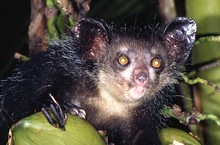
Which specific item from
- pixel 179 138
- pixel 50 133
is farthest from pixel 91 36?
pixel 50 133

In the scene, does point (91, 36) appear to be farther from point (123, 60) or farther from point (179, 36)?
point (179, 36)

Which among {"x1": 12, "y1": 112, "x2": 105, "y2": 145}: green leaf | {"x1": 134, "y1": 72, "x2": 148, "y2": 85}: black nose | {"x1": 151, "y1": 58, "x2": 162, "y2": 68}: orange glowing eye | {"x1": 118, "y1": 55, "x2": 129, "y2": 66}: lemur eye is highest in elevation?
{"x1": 118, "y1": 55, "x2": 129, "y2": 66}: lemur eye

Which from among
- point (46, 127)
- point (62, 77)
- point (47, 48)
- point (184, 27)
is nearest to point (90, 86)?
point (62, 77)

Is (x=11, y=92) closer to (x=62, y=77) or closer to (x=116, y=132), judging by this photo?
(x=62, y=77)

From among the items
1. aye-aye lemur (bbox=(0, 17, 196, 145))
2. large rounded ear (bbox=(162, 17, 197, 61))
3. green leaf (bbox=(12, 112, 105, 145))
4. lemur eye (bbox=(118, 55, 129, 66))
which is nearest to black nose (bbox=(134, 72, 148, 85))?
aye-aye lemur (bbox=(0, 17, 196, 145))

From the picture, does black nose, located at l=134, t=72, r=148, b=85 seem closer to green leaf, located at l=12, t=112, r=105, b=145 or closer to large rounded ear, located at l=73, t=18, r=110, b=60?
large rounded ear, located at l=73, t=18, r=110, b=60

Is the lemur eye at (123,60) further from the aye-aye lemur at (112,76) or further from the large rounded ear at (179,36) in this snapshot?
the large rounded ear at (179,36)

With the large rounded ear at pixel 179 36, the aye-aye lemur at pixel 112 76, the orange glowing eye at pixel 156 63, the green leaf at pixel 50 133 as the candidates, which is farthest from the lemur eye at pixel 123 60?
the green leaf at pixel 50 133

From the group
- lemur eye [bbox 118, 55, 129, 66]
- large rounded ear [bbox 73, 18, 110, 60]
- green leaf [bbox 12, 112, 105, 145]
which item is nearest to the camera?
green leaf [bbox 12, 112, 105, 145]
